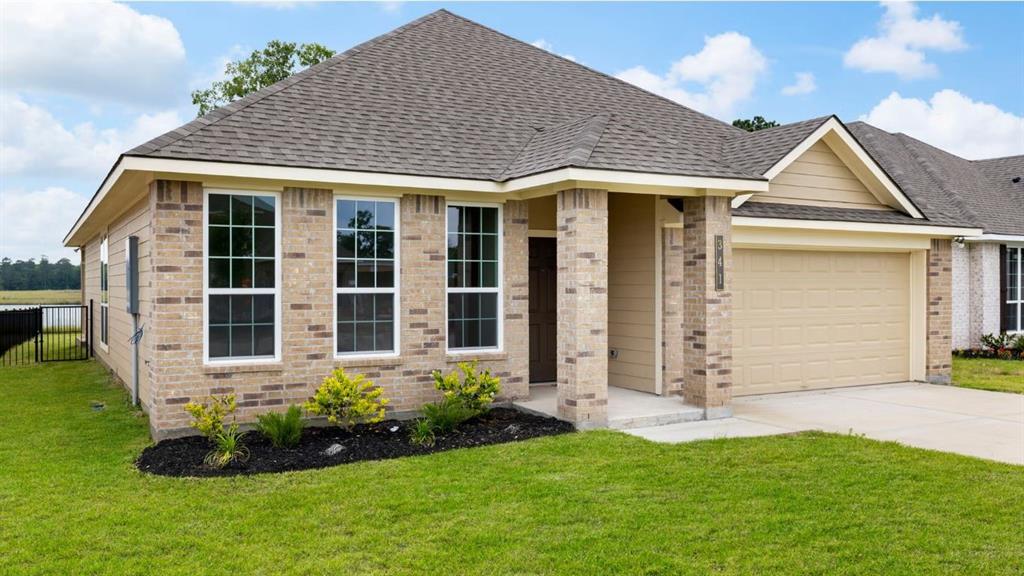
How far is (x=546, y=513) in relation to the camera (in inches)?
233

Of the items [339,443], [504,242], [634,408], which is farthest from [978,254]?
[339,443]

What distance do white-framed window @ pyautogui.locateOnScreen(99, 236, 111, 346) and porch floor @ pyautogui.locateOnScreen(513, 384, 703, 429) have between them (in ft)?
30.2

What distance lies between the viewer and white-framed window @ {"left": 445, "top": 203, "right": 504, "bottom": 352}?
10.0 meters

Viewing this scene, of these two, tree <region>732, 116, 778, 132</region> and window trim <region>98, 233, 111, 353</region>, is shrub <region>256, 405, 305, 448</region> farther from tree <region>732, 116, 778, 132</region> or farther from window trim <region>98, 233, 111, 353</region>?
tree <region>732, 116, 778, 132</region>

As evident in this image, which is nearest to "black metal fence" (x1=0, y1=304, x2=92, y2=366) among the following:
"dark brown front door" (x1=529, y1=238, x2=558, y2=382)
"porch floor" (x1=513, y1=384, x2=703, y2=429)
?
"dark brown front door" (x1=529, y1=238, x2=558, y2=382)

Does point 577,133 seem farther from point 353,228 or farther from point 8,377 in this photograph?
point 8,377

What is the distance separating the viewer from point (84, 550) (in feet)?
17.4

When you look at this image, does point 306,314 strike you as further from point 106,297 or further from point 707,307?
point 106,297

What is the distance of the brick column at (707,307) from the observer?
9594mm

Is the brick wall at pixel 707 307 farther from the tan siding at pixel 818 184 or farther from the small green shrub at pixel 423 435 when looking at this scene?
the small green shrub at pixel 423 435

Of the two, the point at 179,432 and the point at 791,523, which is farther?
the point at 179,432

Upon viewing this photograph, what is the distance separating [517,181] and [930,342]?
8.26 meters

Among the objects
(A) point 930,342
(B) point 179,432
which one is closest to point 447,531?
(B) point 179,432

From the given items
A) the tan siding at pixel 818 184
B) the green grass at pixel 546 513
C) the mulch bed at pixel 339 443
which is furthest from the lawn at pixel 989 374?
the mulch bed at pixel 339 443
